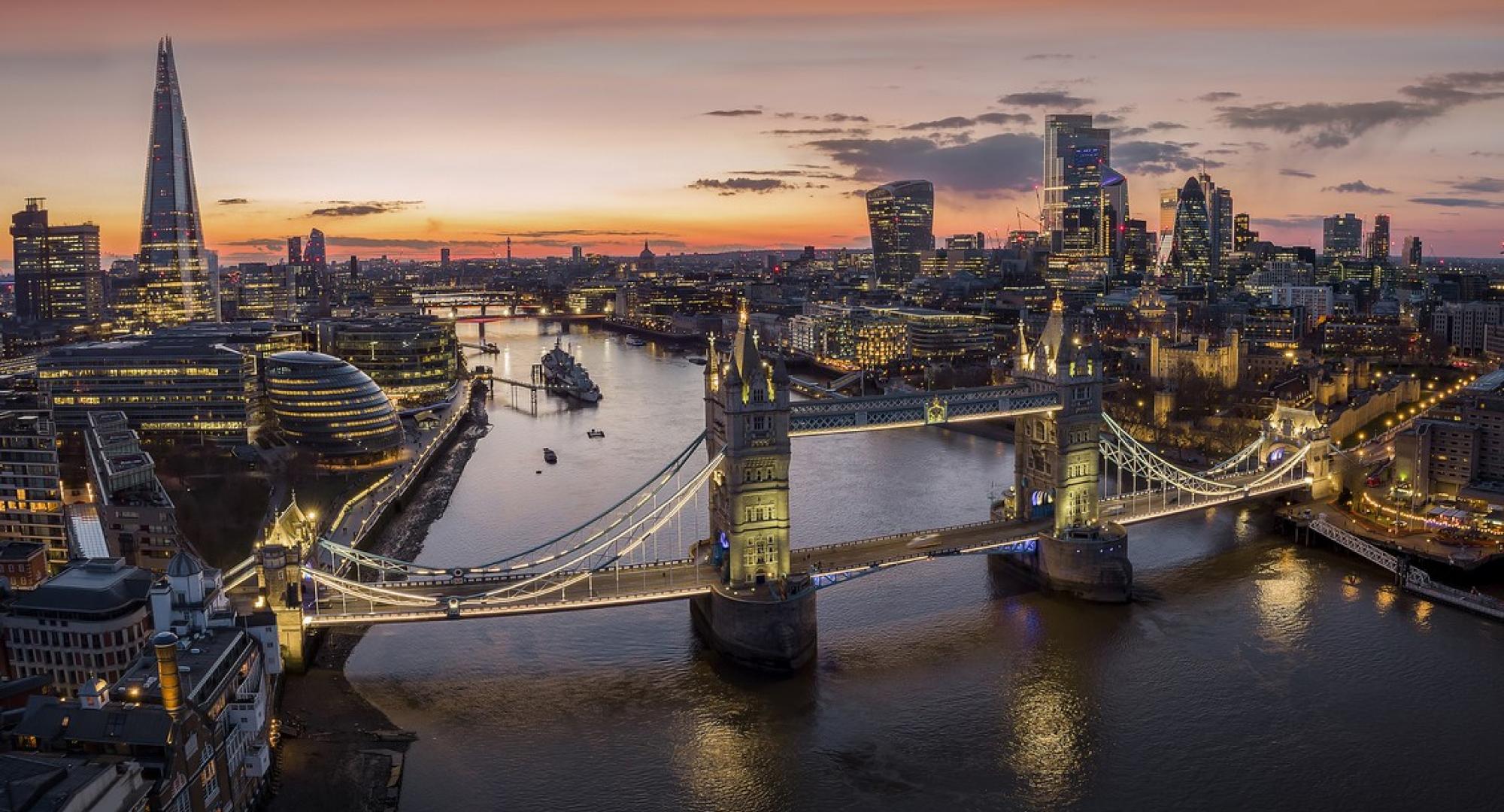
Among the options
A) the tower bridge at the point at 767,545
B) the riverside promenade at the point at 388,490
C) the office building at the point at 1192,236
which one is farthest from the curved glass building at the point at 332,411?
the office building at the point at 1192,236

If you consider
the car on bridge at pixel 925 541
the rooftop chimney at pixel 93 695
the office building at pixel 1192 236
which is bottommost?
the car on bridge at pixel 925 541

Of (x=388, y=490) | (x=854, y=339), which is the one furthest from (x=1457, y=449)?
(x=854, y=339)

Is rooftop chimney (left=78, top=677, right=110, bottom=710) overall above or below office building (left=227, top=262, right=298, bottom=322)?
below

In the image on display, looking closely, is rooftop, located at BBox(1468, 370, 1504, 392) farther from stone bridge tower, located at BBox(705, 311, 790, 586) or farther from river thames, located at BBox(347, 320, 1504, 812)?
stone bridge tower, located at BBox(705, 311, 790, 586)

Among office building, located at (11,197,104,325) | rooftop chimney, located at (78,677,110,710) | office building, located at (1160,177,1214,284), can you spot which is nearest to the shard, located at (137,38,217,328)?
office building, located at (11,197,104,325)

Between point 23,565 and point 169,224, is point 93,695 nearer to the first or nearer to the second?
point 23,565

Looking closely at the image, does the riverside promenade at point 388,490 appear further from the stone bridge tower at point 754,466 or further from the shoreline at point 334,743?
→ the stone bridge tower at point 754,466
